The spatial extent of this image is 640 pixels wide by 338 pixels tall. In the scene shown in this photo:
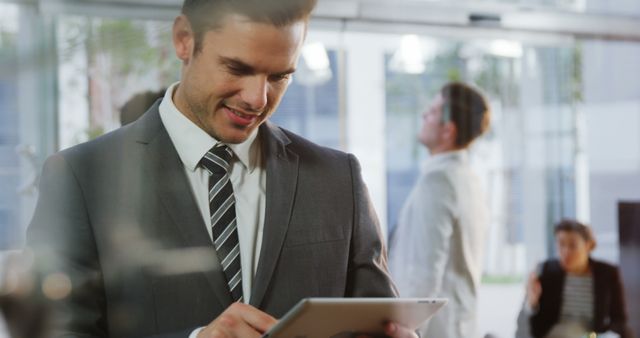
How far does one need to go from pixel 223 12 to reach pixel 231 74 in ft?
0.45

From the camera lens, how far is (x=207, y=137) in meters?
1.87

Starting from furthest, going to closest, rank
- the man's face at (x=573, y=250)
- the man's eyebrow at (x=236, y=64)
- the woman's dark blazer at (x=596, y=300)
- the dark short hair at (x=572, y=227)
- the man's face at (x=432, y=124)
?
1. the dark short hair at (x=572, y=227)
2. the man's face at (x=573, y=250)
3. the woman's dark blazer at (x=596, y=300)
4. the man's face at (x=432, y=124)
5. the man's eyebrow at (x=236, y=64)

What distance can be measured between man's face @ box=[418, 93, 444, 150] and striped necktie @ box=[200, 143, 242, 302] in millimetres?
1251

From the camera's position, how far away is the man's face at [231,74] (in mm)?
1851

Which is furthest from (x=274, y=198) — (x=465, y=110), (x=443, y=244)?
(x=465, y=110)

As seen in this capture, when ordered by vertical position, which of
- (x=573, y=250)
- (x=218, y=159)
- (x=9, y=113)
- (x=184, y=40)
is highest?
(x=184, y=40)

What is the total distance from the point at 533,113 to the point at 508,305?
1110 millimetres

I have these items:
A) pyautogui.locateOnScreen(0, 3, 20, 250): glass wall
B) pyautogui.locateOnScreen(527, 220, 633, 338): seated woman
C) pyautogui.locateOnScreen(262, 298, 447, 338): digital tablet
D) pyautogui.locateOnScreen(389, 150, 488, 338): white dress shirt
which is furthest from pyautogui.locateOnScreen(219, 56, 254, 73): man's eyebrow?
pyautogui.locateOnScreen(527, 220, 633, 338): seated woman

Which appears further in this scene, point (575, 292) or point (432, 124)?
point (575, 292)

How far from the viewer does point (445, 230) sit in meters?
2.60

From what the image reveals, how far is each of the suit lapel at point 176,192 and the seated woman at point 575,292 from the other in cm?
181

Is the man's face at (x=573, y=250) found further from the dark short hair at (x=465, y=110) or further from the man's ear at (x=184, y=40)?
the man's ear at (x=184, y=40)

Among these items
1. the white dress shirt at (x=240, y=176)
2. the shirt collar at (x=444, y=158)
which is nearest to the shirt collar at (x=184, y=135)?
the white dress shirt at (x=240, y=176)

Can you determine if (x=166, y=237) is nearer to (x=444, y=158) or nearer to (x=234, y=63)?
(x=234, y=63)
